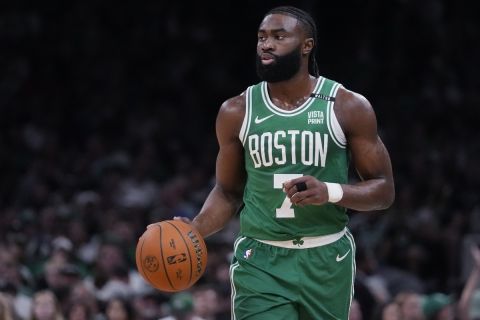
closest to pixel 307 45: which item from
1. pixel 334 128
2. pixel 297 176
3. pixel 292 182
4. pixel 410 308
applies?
pixel 334 128

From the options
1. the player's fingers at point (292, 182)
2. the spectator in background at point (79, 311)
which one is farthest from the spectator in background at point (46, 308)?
the player's fingers at point (292, 182)

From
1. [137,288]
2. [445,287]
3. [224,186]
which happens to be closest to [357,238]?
[445,287]

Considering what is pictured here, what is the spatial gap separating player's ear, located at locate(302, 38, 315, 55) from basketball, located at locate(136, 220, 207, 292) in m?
1.05

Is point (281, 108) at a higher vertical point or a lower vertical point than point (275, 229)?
higher

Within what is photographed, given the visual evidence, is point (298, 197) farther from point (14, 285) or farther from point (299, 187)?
point (14, 285)

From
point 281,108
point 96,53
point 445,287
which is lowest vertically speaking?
point 445,287

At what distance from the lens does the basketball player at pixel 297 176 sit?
18.9 ft

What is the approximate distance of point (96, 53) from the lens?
1656 cm

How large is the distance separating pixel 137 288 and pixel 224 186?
568 centimetres

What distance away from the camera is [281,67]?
585 cm

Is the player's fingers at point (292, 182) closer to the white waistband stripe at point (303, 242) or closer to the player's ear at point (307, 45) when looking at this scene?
the white waistband stripe at point (303, 242)

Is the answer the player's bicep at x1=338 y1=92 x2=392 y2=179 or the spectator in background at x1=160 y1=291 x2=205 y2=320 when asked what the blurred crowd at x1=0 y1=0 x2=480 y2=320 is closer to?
→ the spectator in background at x1=160 y1=291 x2=205 y2=320

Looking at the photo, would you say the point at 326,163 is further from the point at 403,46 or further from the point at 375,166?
the point at 403,46

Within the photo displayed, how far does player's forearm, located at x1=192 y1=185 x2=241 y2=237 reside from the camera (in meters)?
6.07
